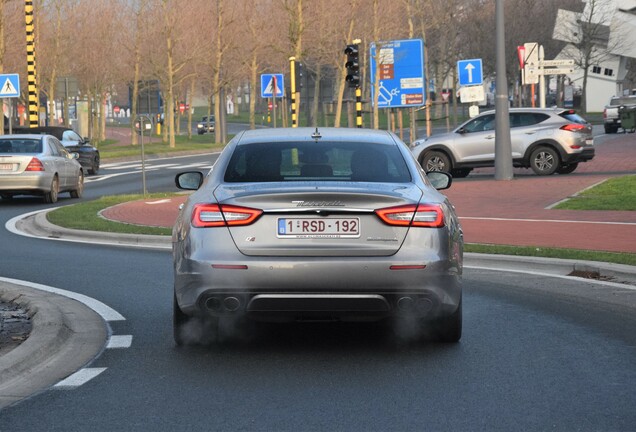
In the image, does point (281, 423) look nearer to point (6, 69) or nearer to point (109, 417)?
point (109, 417)

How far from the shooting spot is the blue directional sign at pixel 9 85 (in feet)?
126

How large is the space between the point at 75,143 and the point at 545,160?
1470cm

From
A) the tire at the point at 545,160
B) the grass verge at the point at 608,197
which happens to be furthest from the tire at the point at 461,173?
the grass verge at the point at 608,197

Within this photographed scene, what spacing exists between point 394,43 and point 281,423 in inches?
1360

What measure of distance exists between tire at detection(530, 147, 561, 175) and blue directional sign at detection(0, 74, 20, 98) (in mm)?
15743

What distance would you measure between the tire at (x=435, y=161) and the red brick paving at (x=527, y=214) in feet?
6.43

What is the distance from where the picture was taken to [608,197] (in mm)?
21844

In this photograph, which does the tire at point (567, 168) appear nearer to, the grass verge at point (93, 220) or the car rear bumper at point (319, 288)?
the grass verge at point (93, 220)

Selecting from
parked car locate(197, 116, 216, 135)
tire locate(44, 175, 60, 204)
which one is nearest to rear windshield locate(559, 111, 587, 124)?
tire locate(44, 175, 60, 204)

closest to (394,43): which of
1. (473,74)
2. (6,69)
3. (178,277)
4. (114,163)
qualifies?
(473,74)

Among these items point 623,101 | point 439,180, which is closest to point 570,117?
point 439,180

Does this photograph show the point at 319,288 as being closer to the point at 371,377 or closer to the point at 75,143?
the point at 371,377

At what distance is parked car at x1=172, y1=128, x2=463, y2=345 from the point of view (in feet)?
25.7

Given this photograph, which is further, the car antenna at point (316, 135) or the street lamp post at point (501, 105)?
the street lamp post at point (501, 105)
